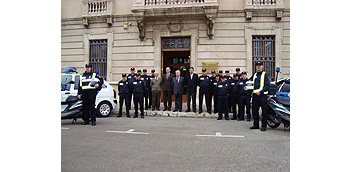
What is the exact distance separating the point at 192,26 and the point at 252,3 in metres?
2.99

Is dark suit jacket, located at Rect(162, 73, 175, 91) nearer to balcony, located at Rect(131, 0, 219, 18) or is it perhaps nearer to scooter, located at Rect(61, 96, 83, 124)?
balcony, located at Rect(131, 0, 219, 18)

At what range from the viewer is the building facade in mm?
11477

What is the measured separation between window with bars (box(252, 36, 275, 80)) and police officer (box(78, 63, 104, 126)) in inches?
303

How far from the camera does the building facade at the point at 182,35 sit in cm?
1148

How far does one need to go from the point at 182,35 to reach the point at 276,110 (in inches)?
293

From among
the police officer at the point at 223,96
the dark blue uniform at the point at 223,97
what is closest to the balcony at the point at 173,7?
the police officer at the point at 223,96

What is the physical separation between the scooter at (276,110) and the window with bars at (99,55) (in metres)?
9.07

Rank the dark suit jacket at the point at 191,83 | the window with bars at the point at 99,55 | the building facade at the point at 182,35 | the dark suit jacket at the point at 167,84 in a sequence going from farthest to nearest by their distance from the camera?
the window with bars at the point at 99,55 → the building facade at the point at 182,35 → the dark suit jacket at the point at 167,84 → the dark suit jacket at the point at 191,83

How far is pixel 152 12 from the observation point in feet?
39.4

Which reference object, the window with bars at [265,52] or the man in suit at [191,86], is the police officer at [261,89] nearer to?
the man in suit at [191,86]

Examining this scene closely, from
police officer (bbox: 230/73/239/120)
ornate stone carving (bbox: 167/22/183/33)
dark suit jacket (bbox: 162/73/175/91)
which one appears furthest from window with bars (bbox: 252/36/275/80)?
dark suit jacket (bbox: 162/73/175/91)

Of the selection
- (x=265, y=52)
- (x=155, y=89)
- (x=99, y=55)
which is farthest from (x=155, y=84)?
(x=265, y=52)
